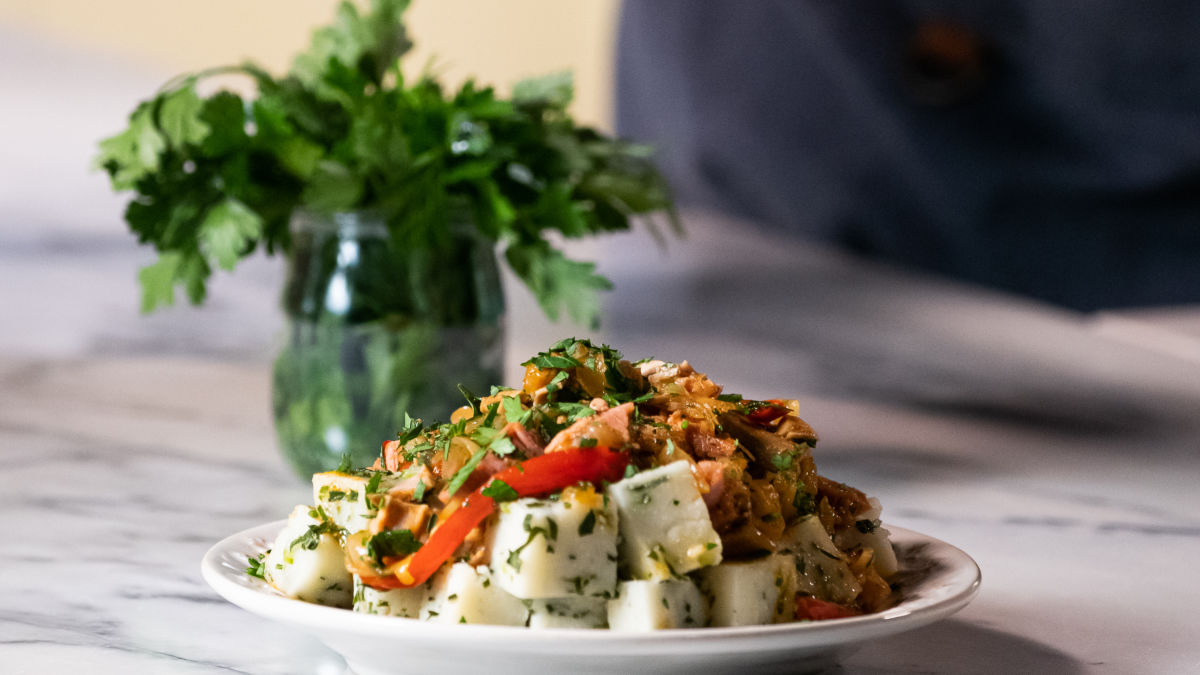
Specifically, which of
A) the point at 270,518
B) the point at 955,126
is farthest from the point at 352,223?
the point at 955,126

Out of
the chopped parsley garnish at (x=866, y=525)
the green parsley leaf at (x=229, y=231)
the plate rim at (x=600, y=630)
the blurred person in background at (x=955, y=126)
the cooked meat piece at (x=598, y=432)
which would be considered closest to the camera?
the plate rim at (x=600, y=630)

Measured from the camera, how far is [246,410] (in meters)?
1.69

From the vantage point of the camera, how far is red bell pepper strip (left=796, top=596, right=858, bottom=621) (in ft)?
2.28

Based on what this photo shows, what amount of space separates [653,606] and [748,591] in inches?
2.2

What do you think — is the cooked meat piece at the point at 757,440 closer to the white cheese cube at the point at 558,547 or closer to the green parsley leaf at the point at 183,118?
the white cheese cube at the point at 558,547


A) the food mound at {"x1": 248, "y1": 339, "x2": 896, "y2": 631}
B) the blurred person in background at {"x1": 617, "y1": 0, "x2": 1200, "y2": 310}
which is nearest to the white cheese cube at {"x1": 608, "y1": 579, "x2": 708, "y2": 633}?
the food mound at {"x1": 248, "y1": 339, "x2": 896, "y2": 631}

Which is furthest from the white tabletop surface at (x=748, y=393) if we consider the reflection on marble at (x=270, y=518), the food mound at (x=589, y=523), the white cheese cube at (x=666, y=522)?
the white cheese cube at (x=666, y=522)

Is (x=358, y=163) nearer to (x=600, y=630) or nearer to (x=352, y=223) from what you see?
(x=352, y=223)

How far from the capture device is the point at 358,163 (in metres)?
1.15

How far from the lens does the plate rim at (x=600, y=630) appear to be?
1.94 feet

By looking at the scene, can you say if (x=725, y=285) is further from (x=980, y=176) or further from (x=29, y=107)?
(x=29, y=107)

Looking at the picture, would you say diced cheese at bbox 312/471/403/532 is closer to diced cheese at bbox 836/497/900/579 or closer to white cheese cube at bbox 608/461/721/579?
white cheese cube at bbox 608/461/721/579

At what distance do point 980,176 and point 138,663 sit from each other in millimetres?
2303

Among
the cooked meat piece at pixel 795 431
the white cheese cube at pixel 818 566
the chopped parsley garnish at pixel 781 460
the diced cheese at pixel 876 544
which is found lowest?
the white cheese cube at pixel 818 566
